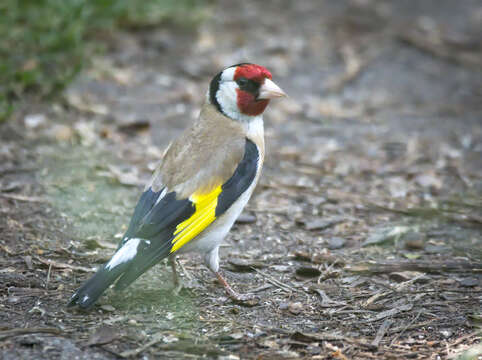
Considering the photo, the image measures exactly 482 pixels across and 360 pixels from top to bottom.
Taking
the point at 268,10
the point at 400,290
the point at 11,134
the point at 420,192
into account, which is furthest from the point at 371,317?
the point at 268,10

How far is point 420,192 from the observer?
5777mm

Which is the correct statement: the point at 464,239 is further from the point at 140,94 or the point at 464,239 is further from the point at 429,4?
the point at 429,4

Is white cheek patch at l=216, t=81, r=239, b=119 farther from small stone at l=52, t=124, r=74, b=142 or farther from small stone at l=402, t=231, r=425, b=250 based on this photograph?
small stone at l=52, t=124, r=74, b=142

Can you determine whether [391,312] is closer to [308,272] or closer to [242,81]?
[308,272]

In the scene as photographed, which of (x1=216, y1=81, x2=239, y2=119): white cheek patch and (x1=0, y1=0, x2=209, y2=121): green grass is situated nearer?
(x1=216, y1=81, x2=239, y2=119): white cheek patch

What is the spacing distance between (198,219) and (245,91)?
1.05 metres

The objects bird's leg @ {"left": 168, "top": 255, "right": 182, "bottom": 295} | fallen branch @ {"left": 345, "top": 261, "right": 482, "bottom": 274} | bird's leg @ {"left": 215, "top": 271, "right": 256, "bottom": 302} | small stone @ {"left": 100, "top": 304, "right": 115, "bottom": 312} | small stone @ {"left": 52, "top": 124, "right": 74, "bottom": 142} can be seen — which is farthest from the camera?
small stone @ {"left": 52, "top": 124, "right": 74, "bottom": 142}

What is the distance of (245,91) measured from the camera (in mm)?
4582

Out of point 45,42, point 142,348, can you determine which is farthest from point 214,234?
point 45,42

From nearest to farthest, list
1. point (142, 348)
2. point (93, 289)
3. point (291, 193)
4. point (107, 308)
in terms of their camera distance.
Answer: point (142, 348) < point (93, 289) < point (107, 308) < point (291, 193)

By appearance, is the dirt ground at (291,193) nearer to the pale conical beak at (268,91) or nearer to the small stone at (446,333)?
the small stone at (446,333)

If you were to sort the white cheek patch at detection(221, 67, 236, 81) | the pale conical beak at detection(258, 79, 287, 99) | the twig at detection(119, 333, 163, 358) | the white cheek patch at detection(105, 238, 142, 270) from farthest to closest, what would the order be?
1. the white cheek patch at detection(221, 67, 236, 81)
2. the pale conical beak at detection(258, 79, 287, 99)
3. the white cheek patch at detection(105, 238, 142, 270)
4. the twig at detection(119, 333, 163, 358)

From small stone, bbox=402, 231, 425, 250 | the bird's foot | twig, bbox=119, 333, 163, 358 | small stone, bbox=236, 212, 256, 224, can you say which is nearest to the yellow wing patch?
the bird's foot

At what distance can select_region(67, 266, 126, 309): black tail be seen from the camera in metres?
3.59
